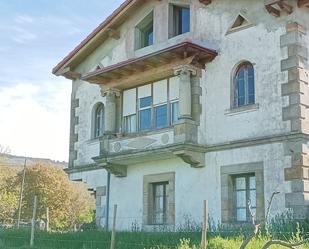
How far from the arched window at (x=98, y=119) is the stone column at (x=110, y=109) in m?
1.94

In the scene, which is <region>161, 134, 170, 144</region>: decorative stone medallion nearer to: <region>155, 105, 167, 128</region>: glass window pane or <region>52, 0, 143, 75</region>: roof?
<region>155, 105, 167, 128</region>: glass window pane

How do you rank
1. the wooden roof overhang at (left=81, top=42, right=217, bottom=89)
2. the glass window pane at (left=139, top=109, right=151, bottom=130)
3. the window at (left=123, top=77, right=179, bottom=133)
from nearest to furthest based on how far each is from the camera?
the wooden roof overhang at (left=81, top=42, right=217, bottom=89), the window at (left=123, top=77, right=179, bottom=133), the glass window pane at (left=139, top=109, right=151, bottom=130)

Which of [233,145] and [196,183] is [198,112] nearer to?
[233,145]

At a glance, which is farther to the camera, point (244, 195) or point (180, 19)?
point (180, 19)

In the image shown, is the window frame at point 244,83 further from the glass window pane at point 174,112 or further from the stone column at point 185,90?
the glass window pane at point 174,112

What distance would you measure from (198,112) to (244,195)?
3.36 meters

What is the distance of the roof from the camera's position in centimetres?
2345

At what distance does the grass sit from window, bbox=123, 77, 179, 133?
4799 mm

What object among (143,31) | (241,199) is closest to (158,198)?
(241,199)

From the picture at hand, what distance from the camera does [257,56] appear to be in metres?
19.0

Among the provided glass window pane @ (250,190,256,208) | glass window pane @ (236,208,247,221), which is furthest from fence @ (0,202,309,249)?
glass window pane @ (250,190,256,208)

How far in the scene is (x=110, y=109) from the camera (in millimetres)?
23078

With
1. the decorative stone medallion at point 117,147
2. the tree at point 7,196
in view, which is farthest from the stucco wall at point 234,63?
the tree at point 7,196

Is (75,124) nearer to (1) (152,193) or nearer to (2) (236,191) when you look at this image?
(1) (152,193)
